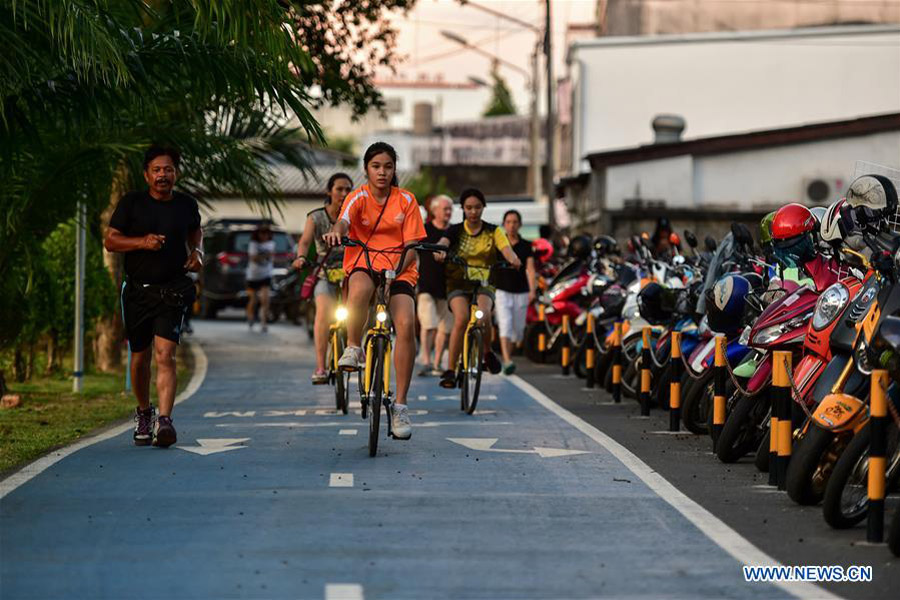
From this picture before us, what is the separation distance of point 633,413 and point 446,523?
6.75m

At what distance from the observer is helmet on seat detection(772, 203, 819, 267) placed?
10617 millimetres

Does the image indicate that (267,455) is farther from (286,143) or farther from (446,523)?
(286,143)

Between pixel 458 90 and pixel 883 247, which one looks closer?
pixel 883 247

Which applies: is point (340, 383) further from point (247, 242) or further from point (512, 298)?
point (247, 242)

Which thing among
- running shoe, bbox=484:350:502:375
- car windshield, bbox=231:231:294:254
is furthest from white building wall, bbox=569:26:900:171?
running shoe, bbox=484:350:502:375

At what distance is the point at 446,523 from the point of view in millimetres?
8188

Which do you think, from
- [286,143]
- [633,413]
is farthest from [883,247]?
[286,143]

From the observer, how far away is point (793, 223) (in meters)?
10.7

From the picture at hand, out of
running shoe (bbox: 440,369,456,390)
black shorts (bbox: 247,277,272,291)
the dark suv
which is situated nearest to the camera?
running shoe (bbox: 440,369,456,390)

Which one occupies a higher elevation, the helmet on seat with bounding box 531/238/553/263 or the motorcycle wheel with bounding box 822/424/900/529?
the helmet on seat with bounding box 531/238/553/263

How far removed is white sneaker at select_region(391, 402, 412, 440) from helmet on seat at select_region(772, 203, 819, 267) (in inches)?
100.0

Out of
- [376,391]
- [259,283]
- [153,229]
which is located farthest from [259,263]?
[376,391]

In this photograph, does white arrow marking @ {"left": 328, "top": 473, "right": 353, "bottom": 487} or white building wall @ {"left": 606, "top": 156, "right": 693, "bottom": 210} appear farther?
white building wall @ {"left": 606, "top": 156, "right": 693, "bottom": 210}

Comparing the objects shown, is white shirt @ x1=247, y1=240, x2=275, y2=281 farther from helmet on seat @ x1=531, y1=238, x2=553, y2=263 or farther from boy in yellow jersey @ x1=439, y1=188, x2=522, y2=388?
boy in yellow jersey @ x1=439, y1=188, x2=522, y2=388
